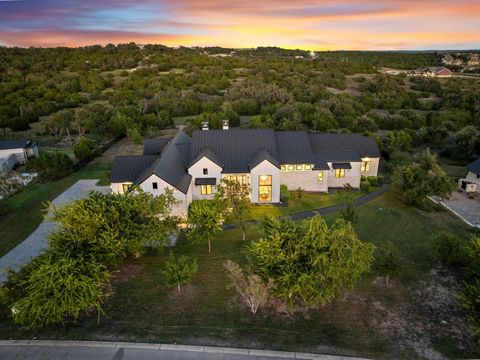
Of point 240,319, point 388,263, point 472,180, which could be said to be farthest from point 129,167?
point 472,180

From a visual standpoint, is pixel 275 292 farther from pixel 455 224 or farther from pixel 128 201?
pixel 455 224

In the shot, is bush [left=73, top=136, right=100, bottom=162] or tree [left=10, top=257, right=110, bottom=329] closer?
tree [left=10, top=257, right=110, bottom=329]

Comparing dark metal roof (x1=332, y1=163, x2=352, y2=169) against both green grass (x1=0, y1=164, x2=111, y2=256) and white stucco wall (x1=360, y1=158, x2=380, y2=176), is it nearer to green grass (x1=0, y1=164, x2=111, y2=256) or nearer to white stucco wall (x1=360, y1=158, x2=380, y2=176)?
white stucco wall (x1=360, y1=158, x2=380, y2=176)

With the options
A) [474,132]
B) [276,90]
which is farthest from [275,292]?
[276,90]

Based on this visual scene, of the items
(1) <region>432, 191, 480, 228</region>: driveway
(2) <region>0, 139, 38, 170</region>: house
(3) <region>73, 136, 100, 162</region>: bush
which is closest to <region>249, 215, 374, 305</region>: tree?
(1) <region>432, 191, 480, 228</region>: driveway

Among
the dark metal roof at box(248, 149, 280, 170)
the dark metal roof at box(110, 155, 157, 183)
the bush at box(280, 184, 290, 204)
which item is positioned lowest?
the bush at box(280, 184, 290, 204)

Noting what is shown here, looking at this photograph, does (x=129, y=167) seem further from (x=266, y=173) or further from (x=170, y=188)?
(x=266, y=173)
